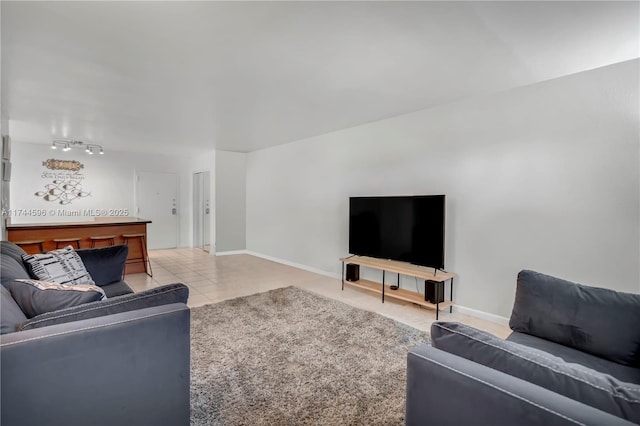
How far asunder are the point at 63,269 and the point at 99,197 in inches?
217

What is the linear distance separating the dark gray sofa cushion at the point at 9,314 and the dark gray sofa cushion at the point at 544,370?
175cm

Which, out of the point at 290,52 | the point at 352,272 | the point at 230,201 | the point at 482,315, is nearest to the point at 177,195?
the point at 230,201

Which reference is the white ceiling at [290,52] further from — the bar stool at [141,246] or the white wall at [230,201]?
the white wall at [230,201]

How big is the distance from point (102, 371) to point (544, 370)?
162 centimetres

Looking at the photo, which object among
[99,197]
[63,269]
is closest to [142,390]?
[63,269]

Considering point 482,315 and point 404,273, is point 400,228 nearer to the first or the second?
point 404,273

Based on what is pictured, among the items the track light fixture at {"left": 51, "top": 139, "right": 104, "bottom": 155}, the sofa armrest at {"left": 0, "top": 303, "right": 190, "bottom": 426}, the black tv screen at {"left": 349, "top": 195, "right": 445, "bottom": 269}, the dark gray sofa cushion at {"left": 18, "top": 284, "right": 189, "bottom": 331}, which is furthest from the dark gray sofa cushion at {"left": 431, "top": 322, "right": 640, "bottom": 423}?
the track light fixture at {"left": 51, "top": 139, "right": 104, "bottom": 155}

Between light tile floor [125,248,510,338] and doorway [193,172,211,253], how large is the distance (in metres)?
0.98

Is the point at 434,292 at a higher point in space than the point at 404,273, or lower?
lower

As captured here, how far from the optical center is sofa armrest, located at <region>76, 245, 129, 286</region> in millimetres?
2947

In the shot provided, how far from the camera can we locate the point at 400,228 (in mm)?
3865

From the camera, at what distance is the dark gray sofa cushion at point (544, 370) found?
81 cm

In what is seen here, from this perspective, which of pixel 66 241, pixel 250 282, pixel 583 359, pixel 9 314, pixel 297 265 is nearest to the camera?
pixel 9 314

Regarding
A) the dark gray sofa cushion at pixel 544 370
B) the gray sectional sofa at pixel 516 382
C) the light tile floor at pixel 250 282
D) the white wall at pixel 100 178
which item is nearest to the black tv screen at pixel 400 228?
the light tile floor at pixel 250 282
